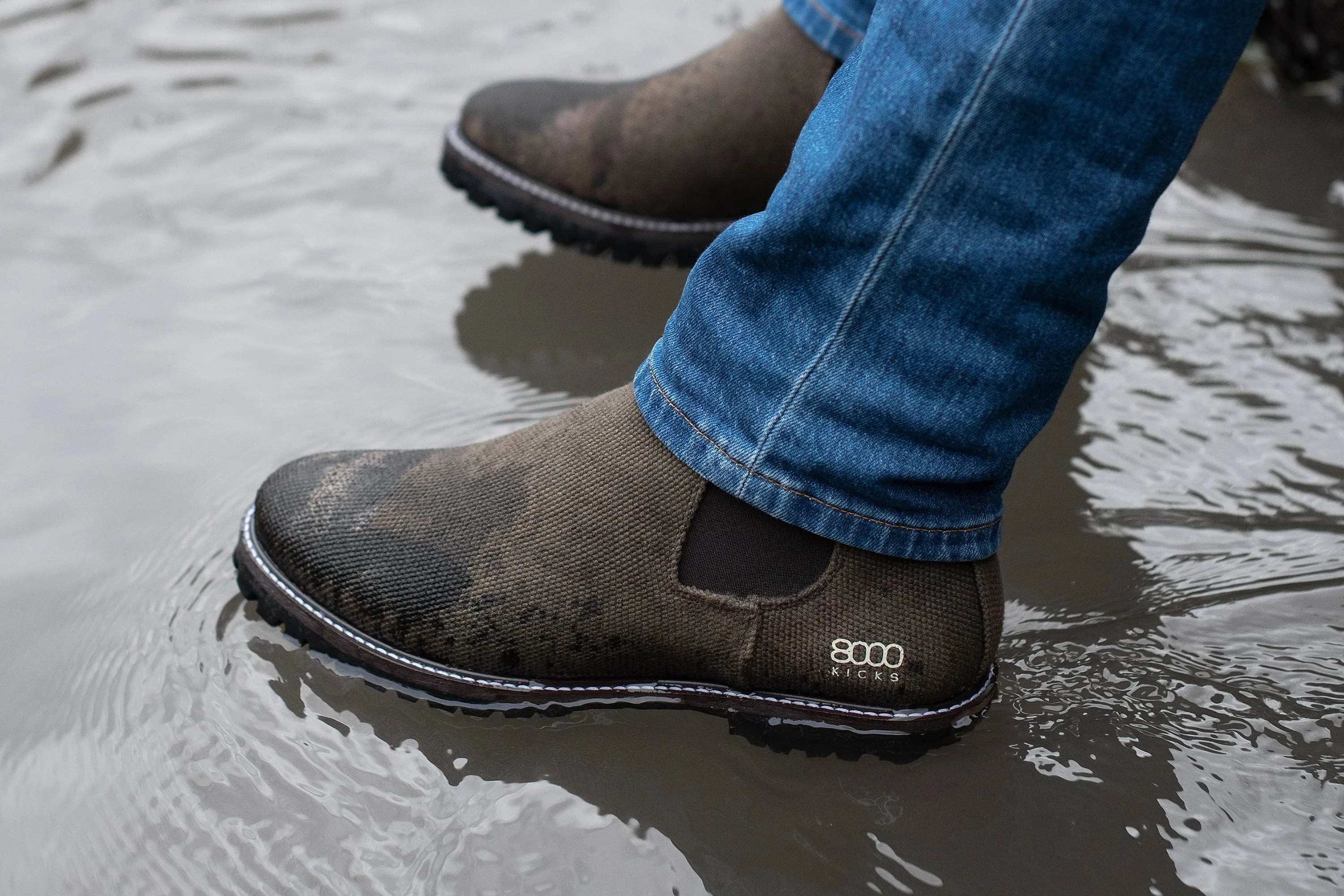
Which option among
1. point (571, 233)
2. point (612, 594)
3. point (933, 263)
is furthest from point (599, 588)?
point (571, 233)

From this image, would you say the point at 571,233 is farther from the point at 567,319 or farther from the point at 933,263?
the point at 933,263

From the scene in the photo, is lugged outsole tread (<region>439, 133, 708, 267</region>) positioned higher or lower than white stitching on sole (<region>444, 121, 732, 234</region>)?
lower

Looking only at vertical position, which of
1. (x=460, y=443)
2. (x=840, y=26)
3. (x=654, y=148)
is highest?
(x=840, y=26)

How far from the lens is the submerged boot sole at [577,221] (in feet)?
5.99

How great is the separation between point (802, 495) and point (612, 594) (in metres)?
0.21

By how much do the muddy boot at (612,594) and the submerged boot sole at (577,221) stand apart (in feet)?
2.38

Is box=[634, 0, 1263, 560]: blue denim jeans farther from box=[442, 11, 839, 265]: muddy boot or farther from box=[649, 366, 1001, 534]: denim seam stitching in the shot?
box=[442, 11, 839, 265]: muddy boot

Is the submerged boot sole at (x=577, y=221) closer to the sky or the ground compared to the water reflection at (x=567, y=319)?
closer to the sky

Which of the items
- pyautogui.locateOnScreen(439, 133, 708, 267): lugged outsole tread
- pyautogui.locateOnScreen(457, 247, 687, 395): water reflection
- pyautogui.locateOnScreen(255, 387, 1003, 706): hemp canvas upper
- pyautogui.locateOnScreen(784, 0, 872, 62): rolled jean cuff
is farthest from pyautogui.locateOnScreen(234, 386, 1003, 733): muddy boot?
pyautogui.locateOnScreen(784, 0, 872, 62): rolled jean cuff

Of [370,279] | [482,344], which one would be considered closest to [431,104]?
[370,279]

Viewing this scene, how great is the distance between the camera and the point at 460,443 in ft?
4.87

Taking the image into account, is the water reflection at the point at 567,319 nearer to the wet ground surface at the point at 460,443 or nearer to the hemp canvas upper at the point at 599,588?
the wet ground surface at the point at 460,443

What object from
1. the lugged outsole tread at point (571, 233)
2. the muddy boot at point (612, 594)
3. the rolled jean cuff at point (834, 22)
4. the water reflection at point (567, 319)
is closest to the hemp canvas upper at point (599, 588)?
the muddy boot at point (612, 594)

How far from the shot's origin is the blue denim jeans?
0.83m
